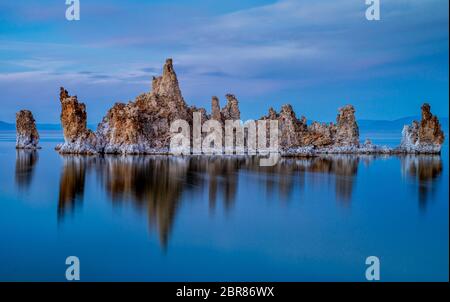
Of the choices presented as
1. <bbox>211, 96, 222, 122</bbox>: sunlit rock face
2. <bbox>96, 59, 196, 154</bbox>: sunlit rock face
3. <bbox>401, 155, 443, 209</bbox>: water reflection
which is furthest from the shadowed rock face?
<bbox>401, 155, 443, 209</bbox>: water reflection

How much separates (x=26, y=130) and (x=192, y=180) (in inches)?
1574

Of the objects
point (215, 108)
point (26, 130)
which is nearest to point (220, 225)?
point (215, 108)

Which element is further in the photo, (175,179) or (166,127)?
(166,127)

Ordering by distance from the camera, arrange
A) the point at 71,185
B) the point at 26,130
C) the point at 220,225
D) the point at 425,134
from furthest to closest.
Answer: the point at 26,130
the point at 425,134
the point at 71,185
the point at 220,225

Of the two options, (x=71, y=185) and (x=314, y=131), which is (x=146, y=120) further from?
(x=71, y=185)

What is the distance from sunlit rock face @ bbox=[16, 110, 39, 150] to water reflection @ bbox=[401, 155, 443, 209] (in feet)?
137

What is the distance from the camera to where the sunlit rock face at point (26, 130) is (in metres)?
64.4

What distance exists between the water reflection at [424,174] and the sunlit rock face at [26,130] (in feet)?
137

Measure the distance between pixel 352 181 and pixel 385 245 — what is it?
1627 cm

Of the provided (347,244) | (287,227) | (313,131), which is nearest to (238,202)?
(287,227)

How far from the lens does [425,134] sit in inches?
2427

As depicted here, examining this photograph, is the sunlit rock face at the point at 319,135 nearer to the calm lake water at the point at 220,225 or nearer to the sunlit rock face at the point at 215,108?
the sunlit rock face at the point at 215,108

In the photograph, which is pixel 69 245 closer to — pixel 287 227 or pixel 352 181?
pixel 287 227

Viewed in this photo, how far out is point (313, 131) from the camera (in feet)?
196
